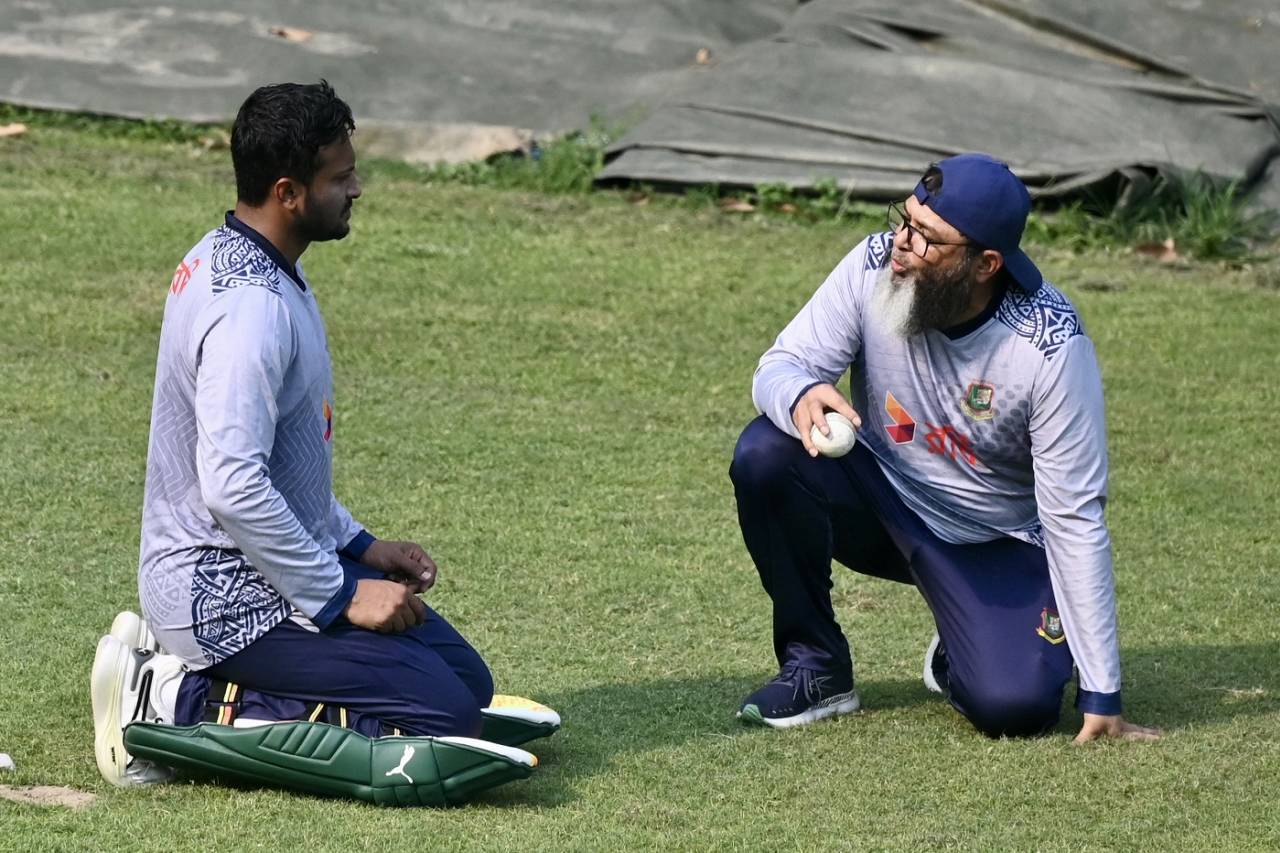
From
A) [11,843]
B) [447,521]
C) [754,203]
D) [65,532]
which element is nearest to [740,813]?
[11,843]

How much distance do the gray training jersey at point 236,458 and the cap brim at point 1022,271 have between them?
1.54m

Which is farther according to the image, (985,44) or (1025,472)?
(985,44)

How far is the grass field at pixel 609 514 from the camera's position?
3.68 metres

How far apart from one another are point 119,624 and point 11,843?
63 cm

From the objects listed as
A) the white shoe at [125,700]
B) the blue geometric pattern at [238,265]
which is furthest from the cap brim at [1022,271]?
the white shoe at [125,700]

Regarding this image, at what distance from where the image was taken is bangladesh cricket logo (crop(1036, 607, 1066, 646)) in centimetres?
425

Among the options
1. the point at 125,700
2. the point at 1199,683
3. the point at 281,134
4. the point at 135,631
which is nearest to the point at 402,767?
the point at 125,700

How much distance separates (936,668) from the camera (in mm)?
4531

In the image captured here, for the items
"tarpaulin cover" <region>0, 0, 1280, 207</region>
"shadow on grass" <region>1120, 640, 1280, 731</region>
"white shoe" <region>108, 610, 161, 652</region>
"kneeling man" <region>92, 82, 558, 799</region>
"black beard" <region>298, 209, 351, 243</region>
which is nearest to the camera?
"kneeling man" <region>92, 82, 558, 799</region>

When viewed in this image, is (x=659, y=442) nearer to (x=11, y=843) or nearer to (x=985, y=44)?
(x=11, y=843)

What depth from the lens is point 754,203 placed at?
30.0ft

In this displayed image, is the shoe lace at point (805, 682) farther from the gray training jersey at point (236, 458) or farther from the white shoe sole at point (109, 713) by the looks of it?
the white shoe sole at point (109, 713)

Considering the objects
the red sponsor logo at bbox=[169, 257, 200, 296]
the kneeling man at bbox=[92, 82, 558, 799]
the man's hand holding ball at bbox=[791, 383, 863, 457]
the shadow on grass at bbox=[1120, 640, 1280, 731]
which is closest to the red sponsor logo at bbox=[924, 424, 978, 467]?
the man's hand holding ball at bbox=[791, 383, 863, 457]

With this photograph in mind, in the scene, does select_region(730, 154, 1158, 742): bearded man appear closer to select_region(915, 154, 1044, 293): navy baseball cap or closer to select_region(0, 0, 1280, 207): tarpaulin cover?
select_region(915, 154, 1044, 293): navy baseball cap
